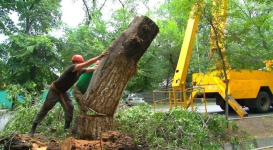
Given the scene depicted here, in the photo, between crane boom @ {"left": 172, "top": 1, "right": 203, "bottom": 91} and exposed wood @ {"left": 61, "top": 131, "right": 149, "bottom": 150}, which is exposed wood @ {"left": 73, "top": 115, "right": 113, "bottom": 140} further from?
crane boom @ {"left": 172, "top": 1, "right": 203, "bottom": 91}

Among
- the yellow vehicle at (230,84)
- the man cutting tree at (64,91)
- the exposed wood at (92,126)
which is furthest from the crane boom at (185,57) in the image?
the exposed wood at (92,126)

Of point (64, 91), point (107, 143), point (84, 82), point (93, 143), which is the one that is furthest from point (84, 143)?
point (64, 91)

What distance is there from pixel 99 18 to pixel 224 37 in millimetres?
15618

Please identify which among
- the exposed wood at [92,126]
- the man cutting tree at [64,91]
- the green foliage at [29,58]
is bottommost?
the exposed wood at [92,126]

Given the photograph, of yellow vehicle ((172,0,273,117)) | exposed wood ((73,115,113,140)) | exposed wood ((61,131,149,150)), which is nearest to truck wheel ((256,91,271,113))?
yellow vehicle ((172,0,273,117))

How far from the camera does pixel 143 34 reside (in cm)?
439

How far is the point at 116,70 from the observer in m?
4.31

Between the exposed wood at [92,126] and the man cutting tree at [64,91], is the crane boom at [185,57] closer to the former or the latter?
the man cutting tree at [64,91]

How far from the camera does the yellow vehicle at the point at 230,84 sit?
8.44m

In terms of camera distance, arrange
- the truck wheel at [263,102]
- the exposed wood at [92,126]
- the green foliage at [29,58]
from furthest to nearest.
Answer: the green foliage at [29,58]
the truck wheel at [263,102]
the exposed wood at [92,126]

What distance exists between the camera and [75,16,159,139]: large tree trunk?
13.7ft

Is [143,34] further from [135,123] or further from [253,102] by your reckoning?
[253,102]

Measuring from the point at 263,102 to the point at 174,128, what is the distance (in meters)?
7.23

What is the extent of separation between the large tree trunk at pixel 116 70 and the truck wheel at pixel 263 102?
24.3 feet
